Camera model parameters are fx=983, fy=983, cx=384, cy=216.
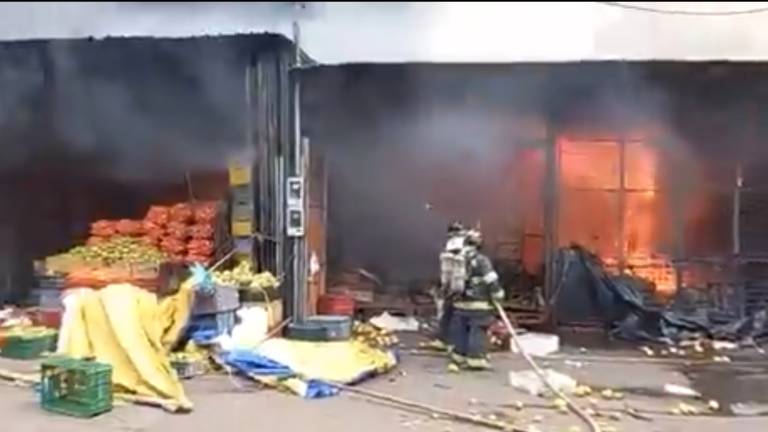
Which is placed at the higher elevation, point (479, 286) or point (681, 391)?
point (479, 286)

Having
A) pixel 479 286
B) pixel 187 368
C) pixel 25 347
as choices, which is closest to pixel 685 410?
pixel 479 286

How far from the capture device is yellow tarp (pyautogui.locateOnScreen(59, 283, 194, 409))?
25.1ft

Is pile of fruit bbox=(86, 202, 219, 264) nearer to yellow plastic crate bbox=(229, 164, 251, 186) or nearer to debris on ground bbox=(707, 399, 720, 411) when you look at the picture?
yellow plastic crate bbox=(229, 164, 251, 186)

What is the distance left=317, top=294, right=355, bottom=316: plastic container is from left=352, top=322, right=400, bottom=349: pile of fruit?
0.66 ft

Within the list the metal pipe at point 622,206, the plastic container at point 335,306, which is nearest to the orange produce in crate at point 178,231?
the plastic container at point 335,306

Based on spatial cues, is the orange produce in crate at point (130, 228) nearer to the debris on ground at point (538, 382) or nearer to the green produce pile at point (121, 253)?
the green produce pile at point (121, 253)

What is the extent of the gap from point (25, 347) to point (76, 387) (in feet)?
7.88

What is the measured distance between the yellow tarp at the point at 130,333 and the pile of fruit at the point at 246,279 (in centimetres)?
73

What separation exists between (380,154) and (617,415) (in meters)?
6.15

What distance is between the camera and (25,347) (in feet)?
29.8

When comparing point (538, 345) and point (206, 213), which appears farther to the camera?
point (206, 213)

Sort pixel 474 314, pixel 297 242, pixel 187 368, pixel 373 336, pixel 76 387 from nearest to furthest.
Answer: pixel 76 387
pixel 187 368
pixel 474 314
pixel 297 242
pixel 373 336

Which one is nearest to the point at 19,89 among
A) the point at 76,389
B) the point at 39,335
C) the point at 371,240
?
the point at 39,335

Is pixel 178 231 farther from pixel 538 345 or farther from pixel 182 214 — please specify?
pixel 538 345
